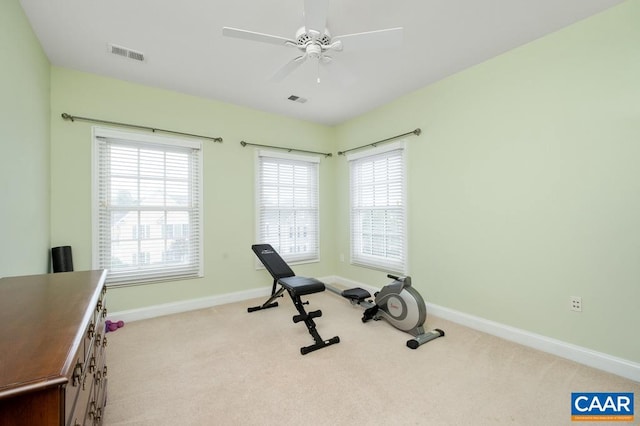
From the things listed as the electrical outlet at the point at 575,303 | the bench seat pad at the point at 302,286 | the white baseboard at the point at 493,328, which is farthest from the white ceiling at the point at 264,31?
the white baseboard at the point at 493,328

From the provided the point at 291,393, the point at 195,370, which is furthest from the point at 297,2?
the point at 195,370

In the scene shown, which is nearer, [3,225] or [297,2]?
[3,225]

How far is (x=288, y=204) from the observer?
431 centimetres

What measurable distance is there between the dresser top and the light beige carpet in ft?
2.99

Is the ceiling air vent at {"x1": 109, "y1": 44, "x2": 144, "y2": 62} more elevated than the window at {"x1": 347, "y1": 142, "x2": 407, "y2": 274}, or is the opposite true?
the ceiling air vent at {"x1": 109, "y1": 44, "x2": 144, "y2": 62}

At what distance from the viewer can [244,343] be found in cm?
257

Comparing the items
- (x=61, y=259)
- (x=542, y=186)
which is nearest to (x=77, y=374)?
(x=61, y=259)

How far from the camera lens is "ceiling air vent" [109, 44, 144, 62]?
248 cm

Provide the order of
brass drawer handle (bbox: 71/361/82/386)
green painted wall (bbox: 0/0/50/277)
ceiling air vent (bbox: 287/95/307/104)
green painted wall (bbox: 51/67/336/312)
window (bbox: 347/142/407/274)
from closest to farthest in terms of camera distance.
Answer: brass drawer handle (bbox: 71/361/82/386) < green painted wall (bbox: 0/0/50/277) < green painted wall (bbox: 51/67/336/312) < ceiling air vent (bbox: 287/95/307/104) < window (bbox: 347/142/407/274)

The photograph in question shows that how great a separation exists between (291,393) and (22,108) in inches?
113

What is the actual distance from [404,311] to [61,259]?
11.1 ft

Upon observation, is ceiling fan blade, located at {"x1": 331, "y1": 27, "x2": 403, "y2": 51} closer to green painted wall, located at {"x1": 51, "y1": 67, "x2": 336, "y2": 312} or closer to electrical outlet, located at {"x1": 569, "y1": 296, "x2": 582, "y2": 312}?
green painted wall, located at {"x1": 51, "y1": 67, "x2": 336, "y2": 312}

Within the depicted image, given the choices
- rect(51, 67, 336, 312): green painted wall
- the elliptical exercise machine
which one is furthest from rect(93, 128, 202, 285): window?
the elliptical exercise machine

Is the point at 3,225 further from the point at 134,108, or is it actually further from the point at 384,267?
the point at 384,267
